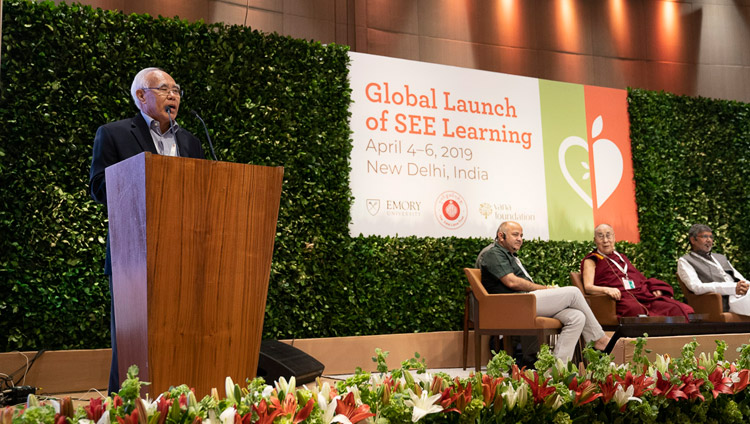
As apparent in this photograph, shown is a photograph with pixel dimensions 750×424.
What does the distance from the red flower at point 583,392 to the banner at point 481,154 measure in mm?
3967

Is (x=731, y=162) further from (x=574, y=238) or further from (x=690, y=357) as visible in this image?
(x=690, y=357)

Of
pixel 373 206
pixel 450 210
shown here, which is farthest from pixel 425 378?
pixel 450 210

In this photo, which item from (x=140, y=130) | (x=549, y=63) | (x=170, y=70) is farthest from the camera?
(x=549, y=63)

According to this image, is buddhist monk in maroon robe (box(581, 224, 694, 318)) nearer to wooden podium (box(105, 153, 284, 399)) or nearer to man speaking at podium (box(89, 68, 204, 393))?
man speaking at podium (box(89, 68, 204, 393))

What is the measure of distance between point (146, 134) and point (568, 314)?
3101 mm

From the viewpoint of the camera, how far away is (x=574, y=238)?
→ 627cm

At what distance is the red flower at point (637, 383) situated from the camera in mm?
1400

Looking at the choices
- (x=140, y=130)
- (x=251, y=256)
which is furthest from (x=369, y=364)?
(x=251, y=256)

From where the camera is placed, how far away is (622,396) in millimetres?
1367

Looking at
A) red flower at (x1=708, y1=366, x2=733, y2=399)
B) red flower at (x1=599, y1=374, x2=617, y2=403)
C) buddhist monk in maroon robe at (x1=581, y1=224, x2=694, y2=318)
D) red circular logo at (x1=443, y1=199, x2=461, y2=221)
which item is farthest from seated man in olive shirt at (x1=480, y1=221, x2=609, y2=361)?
red flower at (x1=599, y1=374, x2=617, y2=403)

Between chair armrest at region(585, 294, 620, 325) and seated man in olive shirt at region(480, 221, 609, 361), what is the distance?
27 centimetres

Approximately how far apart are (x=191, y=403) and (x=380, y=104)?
471 centimetres

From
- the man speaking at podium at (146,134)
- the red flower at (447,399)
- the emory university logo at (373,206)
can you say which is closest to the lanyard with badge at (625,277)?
the emory university logo at (373,206)

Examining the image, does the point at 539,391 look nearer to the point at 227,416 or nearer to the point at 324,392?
the point at 324,392
